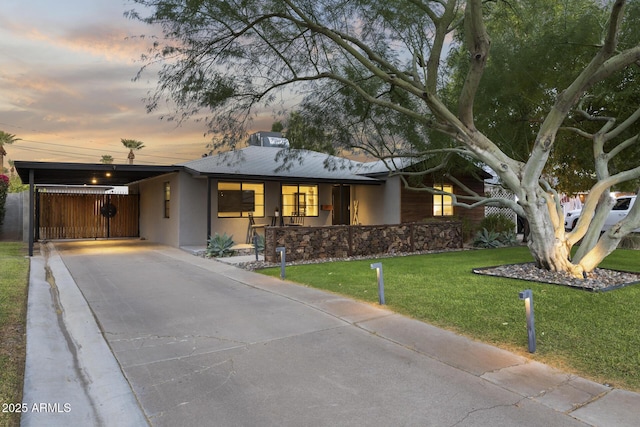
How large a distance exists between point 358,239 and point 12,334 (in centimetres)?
886

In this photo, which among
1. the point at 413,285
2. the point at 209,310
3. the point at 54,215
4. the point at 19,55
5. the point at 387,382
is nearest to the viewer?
the point at 387,382

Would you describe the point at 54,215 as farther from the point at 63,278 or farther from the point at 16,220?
the point at 63,278

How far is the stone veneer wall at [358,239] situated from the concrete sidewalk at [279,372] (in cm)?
438

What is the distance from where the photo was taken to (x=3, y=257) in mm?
11148

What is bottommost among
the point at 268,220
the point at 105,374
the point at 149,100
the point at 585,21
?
the point at 105,374

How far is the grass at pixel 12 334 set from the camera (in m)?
3.19

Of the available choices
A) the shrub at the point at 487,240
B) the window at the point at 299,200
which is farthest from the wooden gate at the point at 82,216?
the shrub at the point at 487,240

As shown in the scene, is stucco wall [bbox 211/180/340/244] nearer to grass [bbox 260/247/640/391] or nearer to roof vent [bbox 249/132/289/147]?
roof vent [bbox 249/132/289/147]

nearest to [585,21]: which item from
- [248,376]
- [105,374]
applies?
[248,376]

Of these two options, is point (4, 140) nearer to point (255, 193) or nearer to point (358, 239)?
point (255, 193)

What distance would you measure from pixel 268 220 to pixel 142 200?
6.85m

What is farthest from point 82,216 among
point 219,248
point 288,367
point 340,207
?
point 288,367

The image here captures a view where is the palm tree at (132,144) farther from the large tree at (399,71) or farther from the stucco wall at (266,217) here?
the large tree at (399,71)

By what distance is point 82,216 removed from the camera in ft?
60.3
